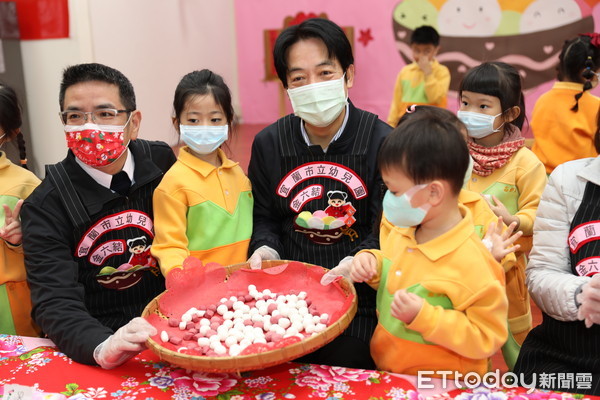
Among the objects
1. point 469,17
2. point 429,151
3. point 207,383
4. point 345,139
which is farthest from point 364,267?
point 469,17

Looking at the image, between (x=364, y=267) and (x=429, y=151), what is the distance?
412mm

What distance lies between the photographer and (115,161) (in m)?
1.94

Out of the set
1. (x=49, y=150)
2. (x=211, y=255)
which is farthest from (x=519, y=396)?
(x=49, y=150)

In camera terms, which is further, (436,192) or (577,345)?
(577,345)

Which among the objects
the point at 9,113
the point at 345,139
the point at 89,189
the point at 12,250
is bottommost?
the point at 12,250

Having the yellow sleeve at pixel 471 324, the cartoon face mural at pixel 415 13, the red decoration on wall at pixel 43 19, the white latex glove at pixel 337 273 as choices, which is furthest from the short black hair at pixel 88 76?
the cartoon face mural at pixel 415 13

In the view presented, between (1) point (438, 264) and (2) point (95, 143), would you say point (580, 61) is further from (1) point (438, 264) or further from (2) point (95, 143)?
(2) point (95, 143)

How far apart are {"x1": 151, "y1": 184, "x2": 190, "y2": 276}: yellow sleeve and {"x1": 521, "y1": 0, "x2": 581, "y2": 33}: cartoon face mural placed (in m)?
6.74

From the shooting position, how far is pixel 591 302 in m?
1.44

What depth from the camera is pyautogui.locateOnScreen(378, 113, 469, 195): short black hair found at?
129 cm

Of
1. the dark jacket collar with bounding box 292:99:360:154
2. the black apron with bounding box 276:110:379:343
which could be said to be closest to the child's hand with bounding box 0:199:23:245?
the black apron with bounding box 276:110:379:343

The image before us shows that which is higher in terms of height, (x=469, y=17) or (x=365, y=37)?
(x=469, y=17)

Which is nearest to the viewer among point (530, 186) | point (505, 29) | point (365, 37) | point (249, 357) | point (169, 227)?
point (249, 357)

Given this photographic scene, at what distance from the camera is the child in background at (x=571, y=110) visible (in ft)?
10.8
